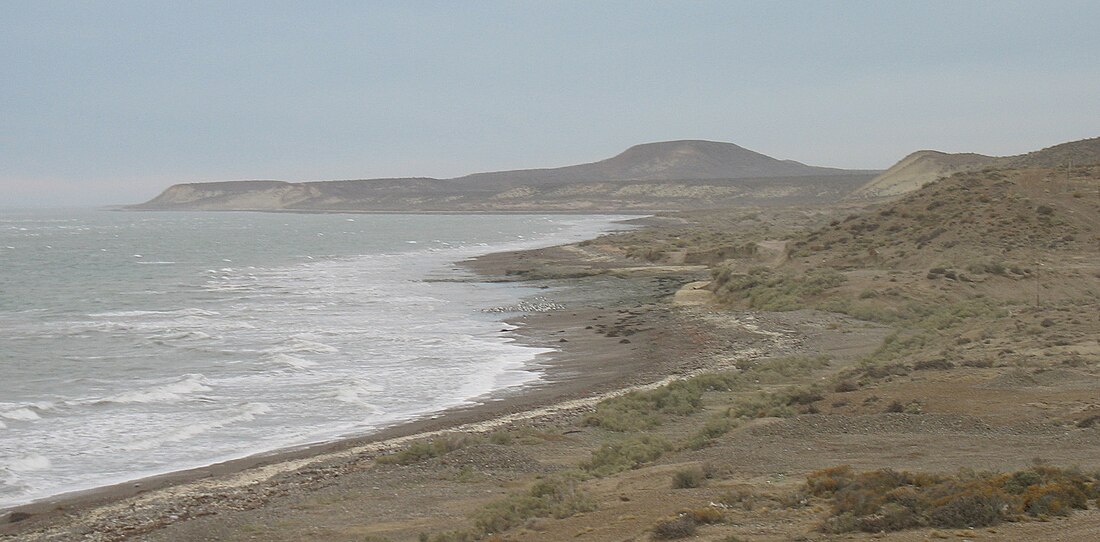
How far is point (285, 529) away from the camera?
9922 millimetres

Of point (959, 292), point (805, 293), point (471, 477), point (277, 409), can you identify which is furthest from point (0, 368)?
point (959, 292)

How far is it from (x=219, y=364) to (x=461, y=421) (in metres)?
9.00

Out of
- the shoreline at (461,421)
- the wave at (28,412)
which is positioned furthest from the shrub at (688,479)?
the wave at (28,412)

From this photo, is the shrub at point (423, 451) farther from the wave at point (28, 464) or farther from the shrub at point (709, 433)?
the wave at point (28, 464)

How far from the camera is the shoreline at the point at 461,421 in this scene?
1145 centimetres

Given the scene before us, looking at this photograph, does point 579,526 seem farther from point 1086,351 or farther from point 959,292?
point 959,292

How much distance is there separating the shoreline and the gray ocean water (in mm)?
562

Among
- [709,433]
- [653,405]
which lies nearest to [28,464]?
[653,405]

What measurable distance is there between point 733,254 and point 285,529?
3789 cm

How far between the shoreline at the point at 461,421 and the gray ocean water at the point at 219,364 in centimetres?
56

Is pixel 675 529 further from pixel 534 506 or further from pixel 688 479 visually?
pixel 534 506

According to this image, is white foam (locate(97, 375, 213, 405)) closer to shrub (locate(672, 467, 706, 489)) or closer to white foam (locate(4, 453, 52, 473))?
white foam (locate(4, 453, 52, 473))

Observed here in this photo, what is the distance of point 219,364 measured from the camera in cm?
2253

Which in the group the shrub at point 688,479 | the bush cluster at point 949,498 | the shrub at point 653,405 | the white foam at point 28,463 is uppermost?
the bush cluster at point 949,498
